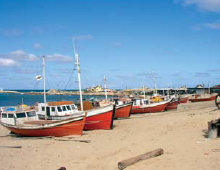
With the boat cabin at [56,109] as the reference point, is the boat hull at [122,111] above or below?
below

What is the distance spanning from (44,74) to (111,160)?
13.7m

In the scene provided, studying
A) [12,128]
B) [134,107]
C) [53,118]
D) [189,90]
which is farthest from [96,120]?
Result: [189,90]

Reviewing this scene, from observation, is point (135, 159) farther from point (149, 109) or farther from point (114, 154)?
point (149, 109)

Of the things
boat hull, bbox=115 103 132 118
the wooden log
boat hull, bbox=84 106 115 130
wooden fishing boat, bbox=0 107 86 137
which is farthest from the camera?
boat hull, bbox=115 103 132 118

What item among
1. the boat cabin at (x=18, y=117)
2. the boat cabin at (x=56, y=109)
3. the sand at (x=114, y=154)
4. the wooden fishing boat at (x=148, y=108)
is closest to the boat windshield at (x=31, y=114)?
the boat cabin at (x=18, y=117)

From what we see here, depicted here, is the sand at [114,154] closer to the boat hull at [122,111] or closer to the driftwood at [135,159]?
the driftwood at [135,159]

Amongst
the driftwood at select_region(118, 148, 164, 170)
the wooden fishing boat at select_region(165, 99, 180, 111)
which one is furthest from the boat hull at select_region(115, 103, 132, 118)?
the driftwood at select_region(118, 148, 164, 170)

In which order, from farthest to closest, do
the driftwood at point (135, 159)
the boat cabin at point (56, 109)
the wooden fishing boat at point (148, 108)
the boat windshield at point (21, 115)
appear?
the wooden fishing boat at point (148, 108), the boat cabin at point (56, 109), the boat windshield at point (21, 115), the driftwood at point (135, 159)

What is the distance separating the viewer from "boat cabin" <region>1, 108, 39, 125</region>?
66.7 ft

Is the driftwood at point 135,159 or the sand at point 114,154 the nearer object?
the driftwood at point 135,159

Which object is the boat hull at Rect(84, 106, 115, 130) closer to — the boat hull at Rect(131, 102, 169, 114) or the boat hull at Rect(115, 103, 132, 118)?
the boat hull at Rect(115, 103, 132, 118)

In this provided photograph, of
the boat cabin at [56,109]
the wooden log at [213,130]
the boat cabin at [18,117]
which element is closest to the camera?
the wooden log at [213,130]

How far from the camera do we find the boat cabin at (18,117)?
66.7 feet

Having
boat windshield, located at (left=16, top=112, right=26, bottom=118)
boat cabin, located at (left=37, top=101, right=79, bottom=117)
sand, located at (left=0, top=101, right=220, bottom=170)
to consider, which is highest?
boat cabin, located at (left=37, top=101, right=79, bottom=117)
